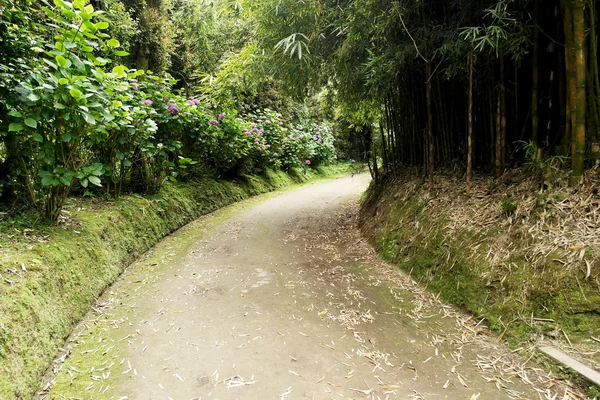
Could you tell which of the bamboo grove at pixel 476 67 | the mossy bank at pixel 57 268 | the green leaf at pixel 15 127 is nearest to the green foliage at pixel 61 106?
the green leaf at pixel 15 127

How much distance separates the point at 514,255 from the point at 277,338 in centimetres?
166

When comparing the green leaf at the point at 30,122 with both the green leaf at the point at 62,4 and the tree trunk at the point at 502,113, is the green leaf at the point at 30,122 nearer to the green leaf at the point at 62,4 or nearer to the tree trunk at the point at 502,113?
the green leaf at the point at 62,4

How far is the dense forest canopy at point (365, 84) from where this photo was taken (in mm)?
2158

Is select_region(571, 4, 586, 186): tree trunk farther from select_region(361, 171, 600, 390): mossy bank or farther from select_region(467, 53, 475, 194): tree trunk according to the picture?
select_region(467, 53, 475, 194): tree trunk

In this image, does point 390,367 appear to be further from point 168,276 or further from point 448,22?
point 448,22

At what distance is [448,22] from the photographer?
2732 millimetres

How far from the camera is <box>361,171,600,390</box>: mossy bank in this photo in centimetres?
177

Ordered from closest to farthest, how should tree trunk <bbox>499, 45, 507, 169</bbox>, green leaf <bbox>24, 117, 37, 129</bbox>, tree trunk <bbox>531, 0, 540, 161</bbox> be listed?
Answer: green leaf <bbox>24, 117, 37, 129</bbox> → tree trunk <bbox>531, 0, 540, 161</bbox> → tree trunk <bbox>499, 45, 507, 169</bbox>

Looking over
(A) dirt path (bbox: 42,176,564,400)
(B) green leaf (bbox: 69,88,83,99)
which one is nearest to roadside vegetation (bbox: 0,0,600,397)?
(B) green leaf (bbox: 69,88,83,99)

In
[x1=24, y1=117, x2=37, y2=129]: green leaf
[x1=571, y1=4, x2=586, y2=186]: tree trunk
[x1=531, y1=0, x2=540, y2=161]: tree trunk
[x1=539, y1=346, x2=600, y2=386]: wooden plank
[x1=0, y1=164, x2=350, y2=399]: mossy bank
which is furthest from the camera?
[x1=531, y1=0, x2=540, y2=161]: tree trunk

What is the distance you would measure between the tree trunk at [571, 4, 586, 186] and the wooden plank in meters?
1.12

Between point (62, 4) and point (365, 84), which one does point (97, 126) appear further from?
point (365, 84)

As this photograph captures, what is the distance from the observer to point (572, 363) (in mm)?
1585

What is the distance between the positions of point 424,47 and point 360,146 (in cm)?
1177
